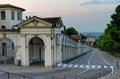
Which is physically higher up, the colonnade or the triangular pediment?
the triangular pediment

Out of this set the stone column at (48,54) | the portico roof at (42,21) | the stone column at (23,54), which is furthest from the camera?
the stone column at (23,54)

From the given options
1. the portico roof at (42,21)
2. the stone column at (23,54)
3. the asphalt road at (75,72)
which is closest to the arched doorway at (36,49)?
the stone column at (23,54)

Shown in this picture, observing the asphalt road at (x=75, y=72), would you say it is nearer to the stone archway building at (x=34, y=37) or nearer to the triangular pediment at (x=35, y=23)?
the stone archway building at (x=34, y=37)

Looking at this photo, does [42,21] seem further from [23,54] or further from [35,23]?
[23,54]

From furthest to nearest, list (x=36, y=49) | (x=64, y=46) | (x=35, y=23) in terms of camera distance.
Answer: (x=64, y=46)
(x=36, y=49)
(x=35, y=23)

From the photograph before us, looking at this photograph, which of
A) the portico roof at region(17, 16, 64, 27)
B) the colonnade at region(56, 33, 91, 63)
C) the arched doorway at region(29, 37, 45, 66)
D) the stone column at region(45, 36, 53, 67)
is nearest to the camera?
the portico roof at region(17, 16, 64, 27)

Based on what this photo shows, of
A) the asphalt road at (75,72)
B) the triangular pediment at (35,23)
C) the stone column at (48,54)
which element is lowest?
the asphalt road at (75,72)

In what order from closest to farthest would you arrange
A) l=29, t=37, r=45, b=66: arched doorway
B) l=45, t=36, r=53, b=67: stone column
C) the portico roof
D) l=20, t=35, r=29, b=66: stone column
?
the portico roof
l=45, t=36, r=53, b=67: stone column
l=20, t=35, r=29, b=66: stone column
l=29, t=37, r=45, b=66: arched doorway

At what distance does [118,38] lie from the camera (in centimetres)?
7412

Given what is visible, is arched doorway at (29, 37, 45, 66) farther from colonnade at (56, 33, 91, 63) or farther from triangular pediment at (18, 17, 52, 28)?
triangular pediment at (18, 17, 52, 28)

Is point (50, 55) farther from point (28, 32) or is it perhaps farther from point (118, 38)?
point (118, 38)

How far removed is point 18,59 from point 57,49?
651cm

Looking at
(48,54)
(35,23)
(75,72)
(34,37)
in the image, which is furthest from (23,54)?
(75,72)

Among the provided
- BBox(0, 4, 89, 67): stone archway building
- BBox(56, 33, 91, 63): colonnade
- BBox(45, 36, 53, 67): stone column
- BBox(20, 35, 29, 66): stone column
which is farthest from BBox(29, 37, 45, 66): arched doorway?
BBox(45, 36, 53, 67): stone column
